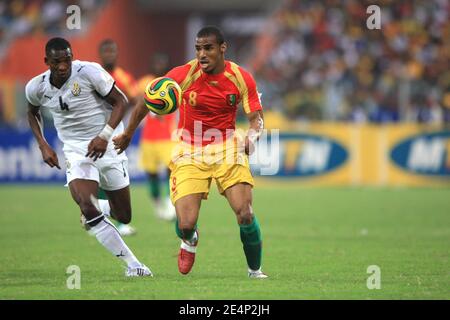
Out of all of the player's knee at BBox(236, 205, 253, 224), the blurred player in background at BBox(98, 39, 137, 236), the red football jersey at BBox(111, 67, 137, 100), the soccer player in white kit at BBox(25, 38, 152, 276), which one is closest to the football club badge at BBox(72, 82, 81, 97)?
the soccer player in white kit at BBox(25, 38, 152, 276)

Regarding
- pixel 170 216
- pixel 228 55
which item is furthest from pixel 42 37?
pixel 170 216

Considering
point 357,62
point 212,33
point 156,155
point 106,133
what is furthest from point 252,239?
point 357,62

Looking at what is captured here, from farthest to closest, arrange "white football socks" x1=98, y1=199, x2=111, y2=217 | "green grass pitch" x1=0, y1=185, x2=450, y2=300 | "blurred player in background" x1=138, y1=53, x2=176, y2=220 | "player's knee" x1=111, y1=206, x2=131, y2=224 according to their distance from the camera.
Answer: "blurred player in background" x1=138, y1=53, x2=176, y2=220, "white football socks" x1=98, y1=199, x2=111, y2=217, "player's knee" x1=111, y1=206, x2=131, y2=224, "green grass pitch" x1=0, y1=185, x2=450, y2=300

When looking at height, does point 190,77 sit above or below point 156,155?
above

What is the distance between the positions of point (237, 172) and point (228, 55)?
30.0m

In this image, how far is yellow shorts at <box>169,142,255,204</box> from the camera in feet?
31.6

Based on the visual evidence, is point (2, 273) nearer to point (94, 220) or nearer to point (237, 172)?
point (94, 220)

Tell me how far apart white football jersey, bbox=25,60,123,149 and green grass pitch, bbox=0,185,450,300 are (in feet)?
4.95

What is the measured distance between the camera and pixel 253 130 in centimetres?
949

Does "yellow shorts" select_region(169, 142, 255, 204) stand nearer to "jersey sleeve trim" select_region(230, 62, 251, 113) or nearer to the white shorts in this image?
"jersey sleeve trim" select_region(230, 62, 251, 113)

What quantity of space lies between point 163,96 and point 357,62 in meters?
21.0

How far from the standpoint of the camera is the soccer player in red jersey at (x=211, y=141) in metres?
9.49

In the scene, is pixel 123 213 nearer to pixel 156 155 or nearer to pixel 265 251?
pixel 265 251

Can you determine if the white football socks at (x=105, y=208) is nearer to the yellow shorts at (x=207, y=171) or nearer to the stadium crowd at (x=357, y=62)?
the yellow shorts at (x=207, y=171)
